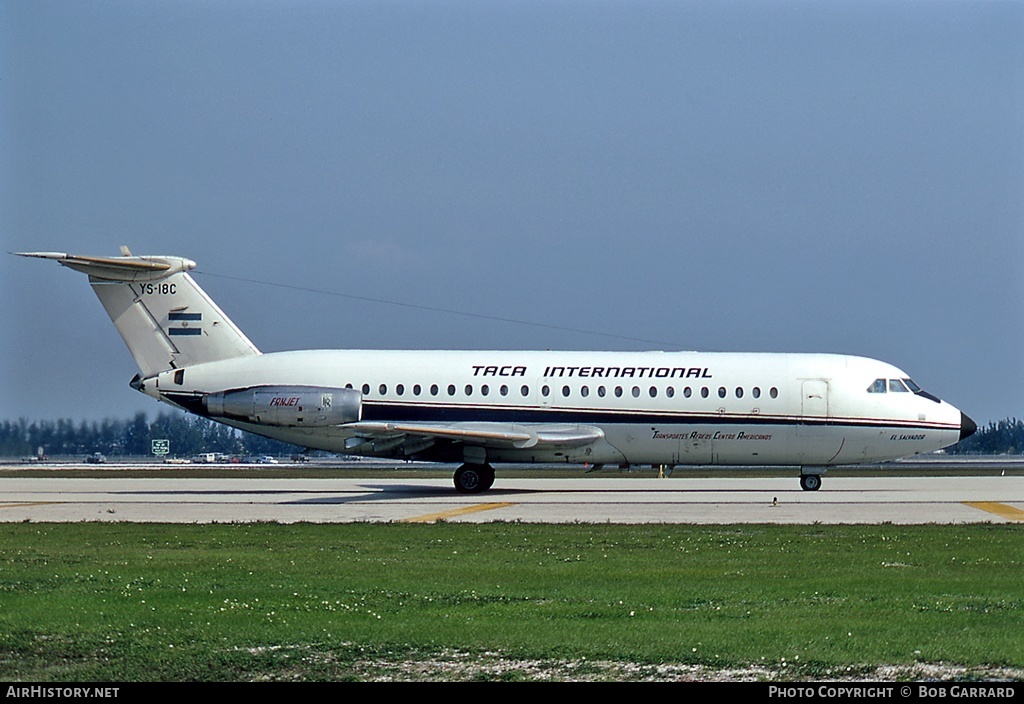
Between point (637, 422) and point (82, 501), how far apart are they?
1552 cm

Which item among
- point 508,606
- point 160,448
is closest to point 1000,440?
point 160,448

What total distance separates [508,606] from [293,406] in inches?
903

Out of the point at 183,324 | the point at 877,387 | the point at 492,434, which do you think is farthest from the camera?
the point at 183,324

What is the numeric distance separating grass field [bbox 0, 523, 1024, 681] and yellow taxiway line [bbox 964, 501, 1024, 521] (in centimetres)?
513

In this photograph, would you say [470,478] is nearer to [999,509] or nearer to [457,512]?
[457,512]

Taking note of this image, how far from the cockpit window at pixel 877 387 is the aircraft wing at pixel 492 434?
26.0ft

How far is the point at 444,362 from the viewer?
35594 millimetres

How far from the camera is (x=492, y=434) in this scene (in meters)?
33.8

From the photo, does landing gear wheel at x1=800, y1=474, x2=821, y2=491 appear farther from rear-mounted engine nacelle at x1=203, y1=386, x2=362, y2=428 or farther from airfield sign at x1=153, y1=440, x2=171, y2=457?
airfield sign at x1=153, y1=440, x2=171, y2=457

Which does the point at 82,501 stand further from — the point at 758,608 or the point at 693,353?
the point at 758,608

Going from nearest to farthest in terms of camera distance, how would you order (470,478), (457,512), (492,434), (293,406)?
(457,512) → (492,434) → (293,406) → (470,478)

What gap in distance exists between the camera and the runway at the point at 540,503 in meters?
25.1
